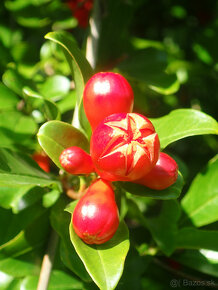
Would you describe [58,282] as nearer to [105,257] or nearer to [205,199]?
[105,257]

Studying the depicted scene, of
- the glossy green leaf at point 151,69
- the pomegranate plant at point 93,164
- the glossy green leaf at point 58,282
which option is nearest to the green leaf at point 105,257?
the pomegranate plant at point 93,164

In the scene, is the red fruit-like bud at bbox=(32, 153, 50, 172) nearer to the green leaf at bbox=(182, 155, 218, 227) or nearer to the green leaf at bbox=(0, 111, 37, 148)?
the green leaf at bbox=(0, 111, 37, 148)

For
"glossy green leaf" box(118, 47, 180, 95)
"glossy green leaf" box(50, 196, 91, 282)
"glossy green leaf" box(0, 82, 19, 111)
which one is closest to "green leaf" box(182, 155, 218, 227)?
"glossy green leaf" box(118, 47, 180, 95)

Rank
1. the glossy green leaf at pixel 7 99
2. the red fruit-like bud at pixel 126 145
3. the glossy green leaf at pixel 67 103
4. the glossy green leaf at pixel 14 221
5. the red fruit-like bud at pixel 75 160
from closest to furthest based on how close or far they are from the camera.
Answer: the red fruit-like bud at pixel 126 145 → the red fruit-like bud at pixel 75 160 → the glossy green leaf at pixel 14 221 → the glossy green leaf at pixel 7 99 → the glossy green leaf at pixel 67 103

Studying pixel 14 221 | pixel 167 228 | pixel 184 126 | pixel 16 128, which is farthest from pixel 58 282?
pixel 184 126

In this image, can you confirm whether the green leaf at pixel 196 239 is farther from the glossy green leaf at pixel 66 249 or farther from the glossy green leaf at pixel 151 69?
the glossy green leaf at pixel 151 69

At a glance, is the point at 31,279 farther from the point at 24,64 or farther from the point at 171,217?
the point at 24,64

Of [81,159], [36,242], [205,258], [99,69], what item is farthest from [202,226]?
[99,69]
